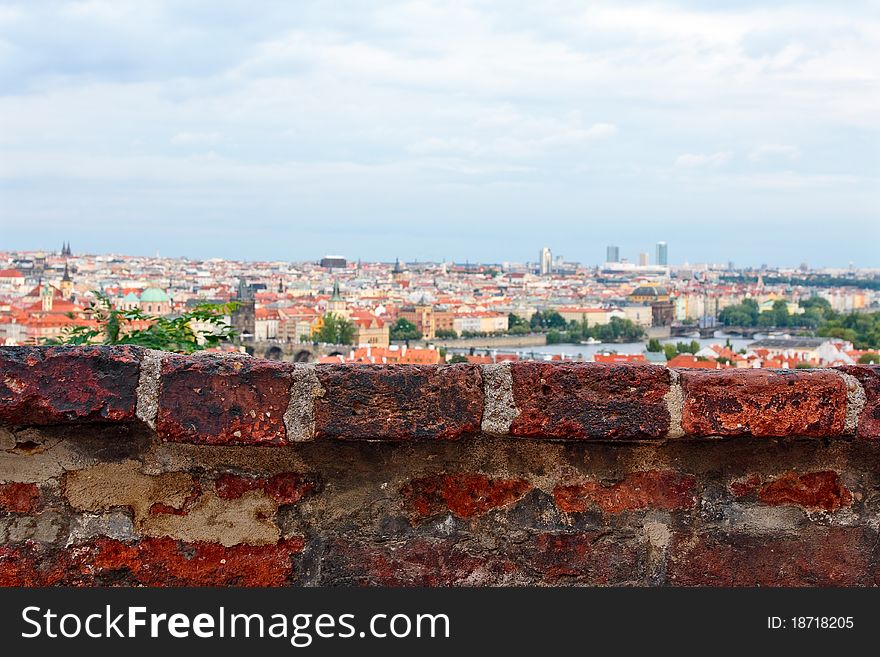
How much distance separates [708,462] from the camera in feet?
4.72

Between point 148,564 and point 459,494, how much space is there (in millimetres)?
387

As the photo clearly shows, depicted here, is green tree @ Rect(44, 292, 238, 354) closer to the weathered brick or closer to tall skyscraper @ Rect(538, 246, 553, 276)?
the weathered brick

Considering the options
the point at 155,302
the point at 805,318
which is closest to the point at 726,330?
the point at 805,318

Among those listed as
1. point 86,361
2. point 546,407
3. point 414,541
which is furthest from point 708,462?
point 86,361

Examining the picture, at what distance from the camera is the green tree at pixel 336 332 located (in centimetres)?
5278

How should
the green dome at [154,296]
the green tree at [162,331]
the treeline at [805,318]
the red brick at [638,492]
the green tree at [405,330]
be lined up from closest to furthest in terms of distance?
the red brick at [638,492], the green tree at [162,331], the green dome at [154,296], the treeline at [805,318], the green tree at [405,330]

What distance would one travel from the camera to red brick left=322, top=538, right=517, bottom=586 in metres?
1.41

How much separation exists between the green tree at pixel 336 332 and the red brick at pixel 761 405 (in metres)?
50.9

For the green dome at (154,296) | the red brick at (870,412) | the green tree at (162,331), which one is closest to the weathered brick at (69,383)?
the red brick at (870,412)

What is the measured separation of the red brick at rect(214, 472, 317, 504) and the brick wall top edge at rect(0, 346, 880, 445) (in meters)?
0.08

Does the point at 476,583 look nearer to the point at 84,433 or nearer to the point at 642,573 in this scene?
the point at 642,573

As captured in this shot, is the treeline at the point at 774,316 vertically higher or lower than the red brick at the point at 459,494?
lower

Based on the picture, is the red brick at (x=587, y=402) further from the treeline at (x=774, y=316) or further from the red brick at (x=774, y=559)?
the treeline at (x=774, y=316)

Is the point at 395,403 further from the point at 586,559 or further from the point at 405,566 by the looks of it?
the point at 586,559
